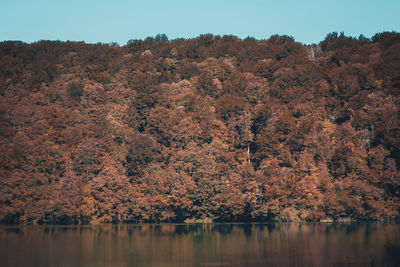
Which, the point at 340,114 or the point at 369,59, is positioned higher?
the point at 369,59

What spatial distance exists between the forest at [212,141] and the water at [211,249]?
65.5 ft

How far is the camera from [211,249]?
47.4 meters

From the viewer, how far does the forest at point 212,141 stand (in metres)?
81.5

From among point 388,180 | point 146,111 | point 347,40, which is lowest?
point 388,180

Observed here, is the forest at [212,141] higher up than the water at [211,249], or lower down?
higher up

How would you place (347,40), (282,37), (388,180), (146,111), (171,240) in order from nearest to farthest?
(171,240)
(388,180)
(146,111)
(347,40)
(282,37)

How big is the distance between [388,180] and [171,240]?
118ft

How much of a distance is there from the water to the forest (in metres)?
20.0

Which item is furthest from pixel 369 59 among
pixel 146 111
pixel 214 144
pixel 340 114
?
pixel 146 111

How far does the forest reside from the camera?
8150 centimetres

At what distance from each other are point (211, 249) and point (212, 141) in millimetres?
44703

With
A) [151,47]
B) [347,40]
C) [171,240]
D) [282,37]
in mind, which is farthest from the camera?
[151,47]

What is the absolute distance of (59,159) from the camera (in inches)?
3514

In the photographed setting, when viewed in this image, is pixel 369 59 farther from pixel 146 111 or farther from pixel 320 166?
pixel 146 111
